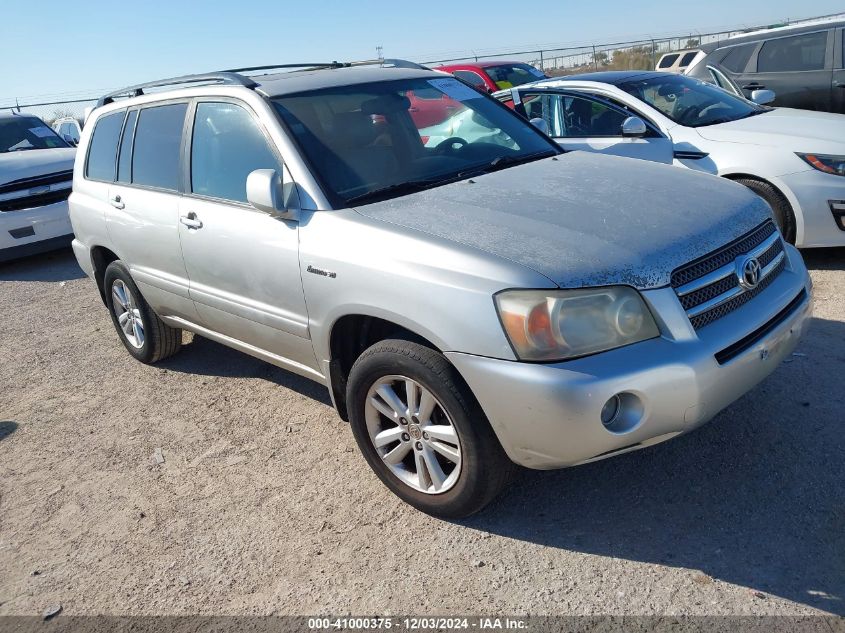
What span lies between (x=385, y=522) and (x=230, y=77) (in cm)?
249

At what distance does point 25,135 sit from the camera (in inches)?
404

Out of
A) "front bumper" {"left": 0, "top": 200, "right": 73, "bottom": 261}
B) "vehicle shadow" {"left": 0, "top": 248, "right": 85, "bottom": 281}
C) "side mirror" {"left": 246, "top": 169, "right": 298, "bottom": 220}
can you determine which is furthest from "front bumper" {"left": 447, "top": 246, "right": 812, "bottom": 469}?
"front bumper" {"left": 0, "top": 200, "right": 73, "bottom": 261}

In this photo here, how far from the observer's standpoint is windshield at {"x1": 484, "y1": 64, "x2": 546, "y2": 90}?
552 inches

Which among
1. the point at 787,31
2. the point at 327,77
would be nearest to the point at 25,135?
the point at 327,77

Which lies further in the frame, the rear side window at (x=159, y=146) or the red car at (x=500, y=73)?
the red car at (x=500, y=73)

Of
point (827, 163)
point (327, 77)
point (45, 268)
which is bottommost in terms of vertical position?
point (45, 268)

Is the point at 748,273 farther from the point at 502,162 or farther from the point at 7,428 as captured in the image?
the point at 7,428

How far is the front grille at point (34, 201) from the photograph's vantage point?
868 cm

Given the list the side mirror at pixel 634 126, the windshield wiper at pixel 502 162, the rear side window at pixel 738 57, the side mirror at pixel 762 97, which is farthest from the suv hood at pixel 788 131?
the rear side window at pixel 738 57

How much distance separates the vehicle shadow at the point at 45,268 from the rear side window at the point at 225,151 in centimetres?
504

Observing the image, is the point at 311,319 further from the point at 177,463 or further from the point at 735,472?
the point at 735,472

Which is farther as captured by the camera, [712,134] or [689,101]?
[689,101]

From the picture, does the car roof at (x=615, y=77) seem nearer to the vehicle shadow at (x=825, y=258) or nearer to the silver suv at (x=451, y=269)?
the vehicle shadow at (x=825, y=258)

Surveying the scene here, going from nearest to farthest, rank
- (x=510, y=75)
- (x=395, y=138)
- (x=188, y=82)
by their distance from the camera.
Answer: (x=395, y=138) → (x=188, y=82) → (x=510, y=75)
